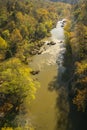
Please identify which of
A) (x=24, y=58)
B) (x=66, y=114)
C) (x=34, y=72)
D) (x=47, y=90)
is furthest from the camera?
(x=24, y=58)

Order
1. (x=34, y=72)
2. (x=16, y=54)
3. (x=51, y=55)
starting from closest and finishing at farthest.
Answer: (x=34, y=72) < (x=16, y=54) < (x=51, y=55)

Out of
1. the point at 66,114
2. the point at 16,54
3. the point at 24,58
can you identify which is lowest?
the point at 66,114

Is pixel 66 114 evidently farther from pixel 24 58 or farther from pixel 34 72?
pixel 24 58

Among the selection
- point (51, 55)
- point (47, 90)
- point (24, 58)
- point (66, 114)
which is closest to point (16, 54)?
point (24, 58)

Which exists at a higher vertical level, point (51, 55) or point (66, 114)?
point (66, 114)

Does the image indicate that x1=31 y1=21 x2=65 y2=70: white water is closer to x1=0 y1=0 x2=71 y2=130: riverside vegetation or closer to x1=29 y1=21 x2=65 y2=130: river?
x1=29 y1=21 x2=65 y2=130: river

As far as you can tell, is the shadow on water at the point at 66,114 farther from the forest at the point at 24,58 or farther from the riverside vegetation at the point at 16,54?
the riverside vegetation at the point at 16,54

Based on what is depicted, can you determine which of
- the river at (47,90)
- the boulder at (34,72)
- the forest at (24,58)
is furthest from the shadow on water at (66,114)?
the boulder at (34,72)

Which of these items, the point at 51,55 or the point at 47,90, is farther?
the point at 51,55
